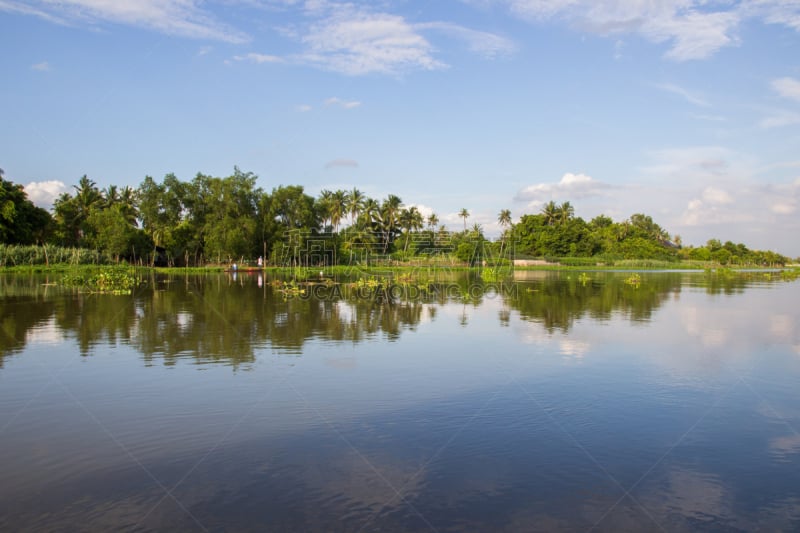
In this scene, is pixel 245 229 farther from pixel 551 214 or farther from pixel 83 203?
pixel 551 214

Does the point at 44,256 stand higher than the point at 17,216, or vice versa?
the point at 17,216

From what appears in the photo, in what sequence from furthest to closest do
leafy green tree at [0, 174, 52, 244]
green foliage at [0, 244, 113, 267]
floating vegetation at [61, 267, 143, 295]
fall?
leafy green tree at [0, 174, 52, 244]
green foliage at [0, 244, 113, 267]
floating vegetation at [61, 267, 143, 295]

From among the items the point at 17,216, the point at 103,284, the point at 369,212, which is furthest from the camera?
the point at 369,212

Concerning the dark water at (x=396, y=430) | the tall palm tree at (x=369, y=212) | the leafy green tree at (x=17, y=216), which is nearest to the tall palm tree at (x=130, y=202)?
the leafy green tree at (x=17, y=216)

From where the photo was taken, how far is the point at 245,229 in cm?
7125

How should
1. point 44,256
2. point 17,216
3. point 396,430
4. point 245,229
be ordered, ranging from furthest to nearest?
1. point 245,229
2. point 17,216
3. point 44,256
4. point 396,430

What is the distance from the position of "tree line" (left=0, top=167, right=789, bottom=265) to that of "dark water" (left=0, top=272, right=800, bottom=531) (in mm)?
52292

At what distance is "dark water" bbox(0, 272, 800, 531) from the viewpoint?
571cm

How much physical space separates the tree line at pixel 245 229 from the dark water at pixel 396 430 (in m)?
52.3

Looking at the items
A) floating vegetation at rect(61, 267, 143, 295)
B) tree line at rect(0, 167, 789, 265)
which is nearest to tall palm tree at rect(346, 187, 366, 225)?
tree line at rect(0, 167, 789, 265)

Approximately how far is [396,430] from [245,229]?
6666 cm

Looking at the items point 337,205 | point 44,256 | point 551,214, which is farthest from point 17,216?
point 551,214

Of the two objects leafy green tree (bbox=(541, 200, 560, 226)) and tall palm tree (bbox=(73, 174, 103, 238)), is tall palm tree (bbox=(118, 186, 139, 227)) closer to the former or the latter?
tall palm tree (bbox=(73, 174, 103, 238))

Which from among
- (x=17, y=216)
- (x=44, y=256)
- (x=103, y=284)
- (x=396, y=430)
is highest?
(x=17, y=216)
